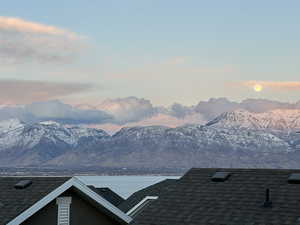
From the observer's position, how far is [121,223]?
32062 mm

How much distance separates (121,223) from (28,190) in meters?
4.41

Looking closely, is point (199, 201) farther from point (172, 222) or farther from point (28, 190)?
point (28, 190)

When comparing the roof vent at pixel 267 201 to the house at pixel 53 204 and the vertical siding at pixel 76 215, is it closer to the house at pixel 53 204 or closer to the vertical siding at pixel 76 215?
the house at pixel 53 204

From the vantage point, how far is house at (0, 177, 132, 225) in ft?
94.6

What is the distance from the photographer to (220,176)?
33.5 metres

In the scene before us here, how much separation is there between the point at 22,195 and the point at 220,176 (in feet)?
29.9

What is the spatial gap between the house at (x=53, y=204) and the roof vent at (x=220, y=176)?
14.8ft

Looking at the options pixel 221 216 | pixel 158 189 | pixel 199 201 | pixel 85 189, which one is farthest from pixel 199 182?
pixel 158 189

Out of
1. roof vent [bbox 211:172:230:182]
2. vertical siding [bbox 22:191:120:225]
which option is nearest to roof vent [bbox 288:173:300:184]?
roof vent [bbox 211:172:230:182]

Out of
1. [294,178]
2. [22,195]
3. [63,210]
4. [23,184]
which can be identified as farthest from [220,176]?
[22,195]

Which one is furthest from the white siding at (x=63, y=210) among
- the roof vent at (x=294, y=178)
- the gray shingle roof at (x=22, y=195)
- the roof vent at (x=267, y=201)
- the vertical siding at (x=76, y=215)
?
the roof vent at (x=294, y=178)

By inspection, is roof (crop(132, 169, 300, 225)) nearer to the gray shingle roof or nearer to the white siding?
the white siding

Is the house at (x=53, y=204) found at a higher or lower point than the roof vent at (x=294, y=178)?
lower

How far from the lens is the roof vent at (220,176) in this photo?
33.3 meters
